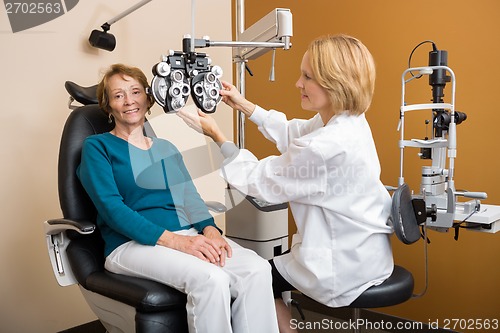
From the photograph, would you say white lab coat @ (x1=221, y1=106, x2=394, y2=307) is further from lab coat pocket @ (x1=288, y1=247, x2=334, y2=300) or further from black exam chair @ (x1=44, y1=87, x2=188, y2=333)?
black exam chair @ (x1=44, y1=87, x2=188, y2=333)

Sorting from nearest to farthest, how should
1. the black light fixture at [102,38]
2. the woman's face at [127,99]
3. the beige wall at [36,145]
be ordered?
1. the woman's face at [127,99]
2. the beige wall at [36,145]
3. the black light fixture at [102,38]

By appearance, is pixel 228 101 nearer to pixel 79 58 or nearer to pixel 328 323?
pixel 79 58

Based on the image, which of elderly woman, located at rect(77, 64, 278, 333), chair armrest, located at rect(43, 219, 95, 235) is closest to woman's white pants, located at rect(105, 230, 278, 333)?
elderly woman, located at rect(77, 64, 278, 333)

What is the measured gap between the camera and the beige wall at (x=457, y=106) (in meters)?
2.22

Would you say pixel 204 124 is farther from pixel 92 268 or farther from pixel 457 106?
pixel 457 106

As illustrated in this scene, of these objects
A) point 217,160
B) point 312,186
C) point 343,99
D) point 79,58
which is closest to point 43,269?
point 79,58

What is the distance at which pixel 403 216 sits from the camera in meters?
1.38

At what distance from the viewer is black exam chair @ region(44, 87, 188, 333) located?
130 centimetres

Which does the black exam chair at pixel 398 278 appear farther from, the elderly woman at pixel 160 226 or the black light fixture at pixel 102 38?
the black light fixture at pixel 102 38

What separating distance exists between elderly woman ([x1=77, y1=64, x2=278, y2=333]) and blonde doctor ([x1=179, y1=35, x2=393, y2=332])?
17 cm

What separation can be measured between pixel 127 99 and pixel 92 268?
564mm

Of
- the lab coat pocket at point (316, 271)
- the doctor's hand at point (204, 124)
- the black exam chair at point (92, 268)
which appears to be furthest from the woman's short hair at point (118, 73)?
the lab coat pocket at point (316, 271)

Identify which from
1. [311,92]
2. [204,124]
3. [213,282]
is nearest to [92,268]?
[213,282]

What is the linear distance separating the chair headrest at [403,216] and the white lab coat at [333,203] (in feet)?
0.17
